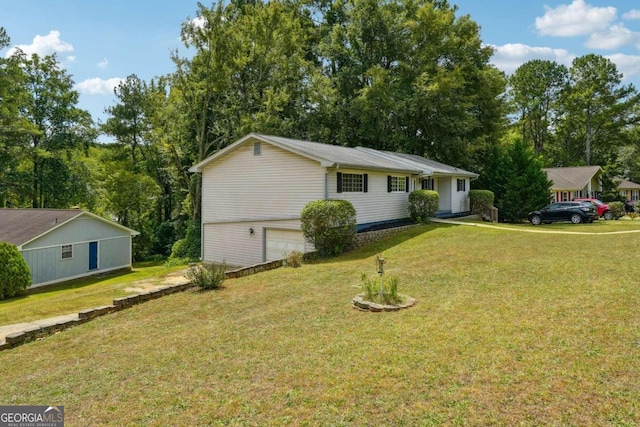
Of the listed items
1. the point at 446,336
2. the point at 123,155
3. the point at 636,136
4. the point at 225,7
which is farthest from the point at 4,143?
the point at 636,136

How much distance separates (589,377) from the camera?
4.99 m

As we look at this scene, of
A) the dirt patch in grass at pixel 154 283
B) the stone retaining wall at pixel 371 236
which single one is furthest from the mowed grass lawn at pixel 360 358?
the stone retaining wall at pixel 371 236

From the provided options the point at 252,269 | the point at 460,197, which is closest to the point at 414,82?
the point at 460,197

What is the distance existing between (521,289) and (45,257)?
22654 mm

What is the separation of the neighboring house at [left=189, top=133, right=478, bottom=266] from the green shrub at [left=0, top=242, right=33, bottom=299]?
→ 26.6 ft

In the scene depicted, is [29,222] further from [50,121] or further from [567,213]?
[567,213]

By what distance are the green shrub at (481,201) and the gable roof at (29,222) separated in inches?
971

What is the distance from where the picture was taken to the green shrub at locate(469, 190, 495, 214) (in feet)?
92.5

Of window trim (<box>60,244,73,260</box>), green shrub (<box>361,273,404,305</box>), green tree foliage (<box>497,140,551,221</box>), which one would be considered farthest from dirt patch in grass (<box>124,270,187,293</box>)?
green tree foliage (<box>497,140,551,221</box>)

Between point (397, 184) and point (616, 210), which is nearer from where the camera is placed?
point (397, 184)

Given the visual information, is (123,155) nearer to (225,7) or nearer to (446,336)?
(225,7)

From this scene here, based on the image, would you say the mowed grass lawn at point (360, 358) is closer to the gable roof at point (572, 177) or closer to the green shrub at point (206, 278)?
the green shrub at point (206, 278)

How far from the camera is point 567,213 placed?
2536 centimetres

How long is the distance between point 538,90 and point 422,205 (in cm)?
4458
